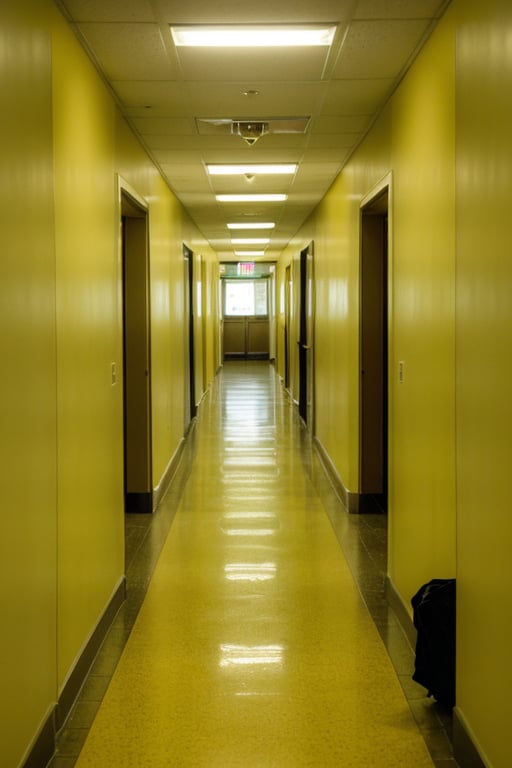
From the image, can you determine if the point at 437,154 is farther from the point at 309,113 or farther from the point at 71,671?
the point at 71,671

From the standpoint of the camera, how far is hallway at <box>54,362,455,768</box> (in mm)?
2939

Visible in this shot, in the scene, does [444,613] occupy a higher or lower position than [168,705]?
higher

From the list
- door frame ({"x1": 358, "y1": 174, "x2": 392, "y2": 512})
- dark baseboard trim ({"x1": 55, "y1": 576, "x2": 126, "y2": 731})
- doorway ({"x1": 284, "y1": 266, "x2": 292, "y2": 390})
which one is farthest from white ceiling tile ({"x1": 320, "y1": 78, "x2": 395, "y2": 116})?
doorway ({"x1": 284, "y1": 266, "x2": 292, "y2": 390})

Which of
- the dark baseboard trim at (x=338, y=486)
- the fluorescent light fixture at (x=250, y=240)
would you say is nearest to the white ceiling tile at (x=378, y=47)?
the dark baseboard trim at (x=338, y=486)

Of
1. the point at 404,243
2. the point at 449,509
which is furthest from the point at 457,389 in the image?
the point at 404,243

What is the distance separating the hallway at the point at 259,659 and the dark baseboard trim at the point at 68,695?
0.07 m

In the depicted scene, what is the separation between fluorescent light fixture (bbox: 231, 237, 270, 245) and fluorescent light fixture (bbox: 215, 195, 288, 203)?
4912 mm

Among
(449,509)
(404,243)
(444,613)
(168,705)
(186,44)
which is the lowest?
(168,705)

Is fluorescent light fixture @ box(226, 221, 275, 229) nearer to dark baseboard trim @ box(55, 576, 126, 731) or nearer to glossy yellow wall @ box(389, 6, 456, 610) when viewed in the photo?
glossy yellow wall @ box(389, 6, 456, 610)

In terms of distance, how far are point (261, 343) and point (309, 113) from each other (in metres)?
22.1

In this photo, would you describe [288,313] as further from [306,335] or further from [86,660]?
[86,660]

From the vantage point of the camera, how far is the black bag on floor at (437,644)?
A: 123 inches

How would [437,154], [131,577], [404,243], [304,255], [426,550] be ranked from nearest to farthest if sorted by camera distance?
[437,154] → [426,550] → [404,243] → [131,577] → [304,255]

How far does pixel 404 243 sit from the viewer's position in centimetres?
417
